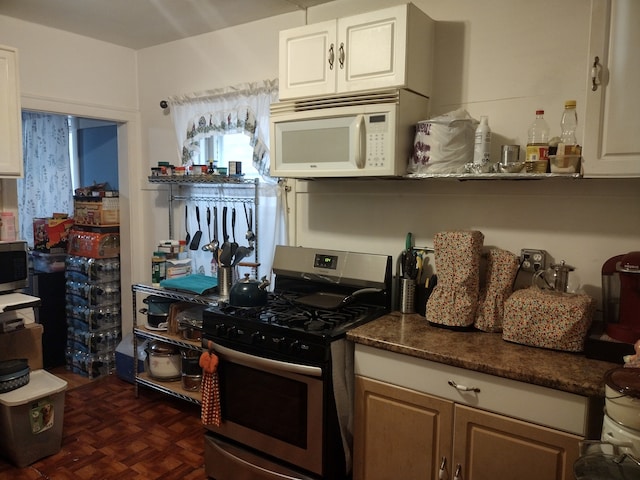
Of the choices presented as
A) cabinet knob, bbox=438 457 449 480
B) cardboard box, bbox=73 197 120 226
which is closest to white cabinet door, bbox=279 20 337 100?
cabinet knob, bbox=438 457 449 480

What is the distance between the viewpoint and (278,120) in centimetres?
236

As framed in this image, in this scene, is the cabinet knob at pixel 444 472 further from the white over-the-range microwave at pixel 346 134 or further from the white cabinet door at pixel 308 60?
the white cabinet door at pixel 308 60

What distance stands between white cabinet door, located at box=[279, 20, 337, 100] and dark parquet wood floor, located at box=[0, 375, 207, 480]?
193 cm

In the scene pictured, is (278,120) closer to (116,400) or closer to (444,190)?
(444,190)

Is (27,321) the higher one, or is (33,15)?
(33,15)

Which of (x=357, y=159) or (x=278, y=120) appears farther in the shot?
(x=278, y=120)

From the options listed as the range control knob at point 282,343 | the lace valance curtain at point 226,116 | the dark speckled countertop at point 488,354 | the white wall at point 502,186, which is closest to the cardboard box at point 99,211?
the lace valance curtain at point 226,116

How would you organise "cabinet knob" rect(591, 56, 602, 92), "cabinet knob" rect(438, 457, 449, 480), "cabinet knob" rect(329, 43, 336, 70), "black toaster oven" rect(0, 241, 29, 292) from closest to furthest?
"cabinet knob" rect(591, 56, 602, 92)
"cabinet knob" rect(438, 457, 449, 480)
"cabinet knob" rect(329, 43, 336, 70)
"black toaster oven" rect(0, 241, 29, 292)

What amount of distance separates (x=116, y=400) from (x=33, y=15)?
2.43m

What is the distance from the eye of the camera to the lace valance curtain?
111 inches

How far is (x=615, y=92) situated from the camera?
5.29 feet

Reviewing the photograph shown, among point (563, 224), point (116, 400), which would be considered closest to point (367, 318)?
point (563, 224)

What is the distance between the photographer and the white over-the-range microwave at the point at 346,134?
2.03 metres

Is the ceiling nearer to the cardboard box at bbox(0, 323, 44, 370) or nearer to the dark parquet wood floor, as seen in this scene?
the cardboard box at bbox(0, 323, 44, 370)
